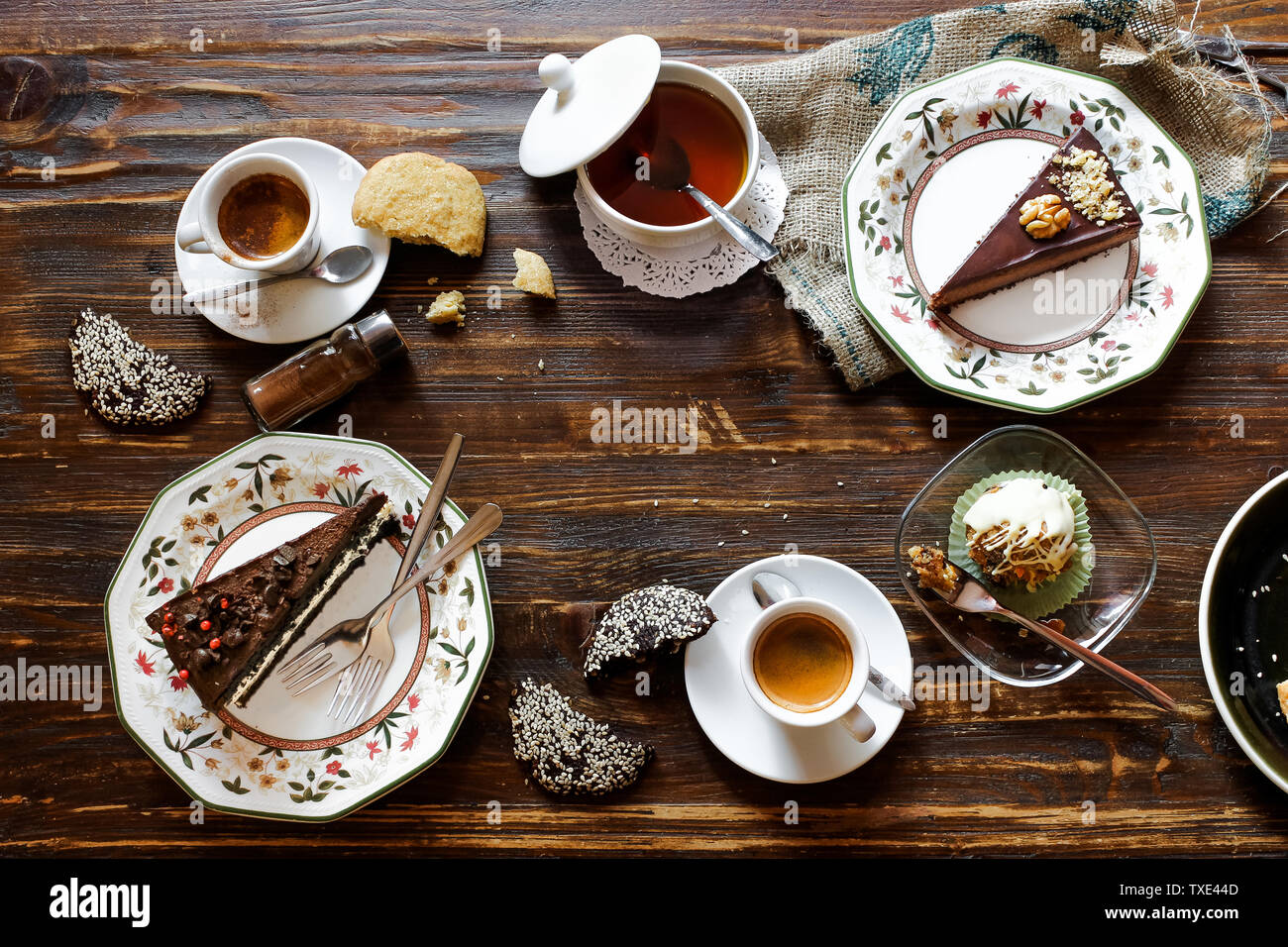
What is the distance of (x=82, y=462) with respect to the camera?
7.55ft

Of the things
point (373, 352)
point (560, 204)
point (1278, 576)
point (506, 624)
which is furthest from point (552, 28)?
point (1278, 576)

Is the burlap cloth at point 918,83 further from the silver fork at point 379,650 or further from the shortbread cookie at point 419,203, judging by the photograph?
the silver fork at point 379,650

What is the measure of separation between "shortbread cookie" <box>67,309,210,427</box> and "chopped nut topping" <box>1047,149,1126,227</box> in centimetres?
245

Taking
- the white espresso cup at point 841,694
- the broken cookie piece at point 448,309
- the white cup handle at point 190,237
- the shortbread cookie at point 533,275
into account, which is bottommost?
the white espresso cup at point 841,694

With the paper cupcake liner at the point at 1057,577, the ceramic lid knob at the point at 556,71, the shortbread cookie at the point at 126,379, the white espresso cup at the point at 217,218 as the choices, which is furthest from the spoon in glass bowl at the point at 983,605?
the shortbread cookie at the point at 126,379

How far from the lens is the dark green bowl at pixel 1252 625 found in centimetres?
216

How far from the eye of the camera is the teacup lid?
2027mm

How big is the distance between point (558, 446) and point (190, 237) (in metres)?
1.09

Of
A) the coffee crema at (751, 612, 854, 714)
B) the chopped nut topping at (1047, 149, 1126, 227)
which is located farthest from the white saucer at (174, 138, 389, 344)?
the chopped nut topping at (1047, 149, 1126, 227)

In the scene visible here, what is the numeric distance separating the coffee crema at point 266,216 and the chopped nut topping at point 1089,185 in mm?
2055
